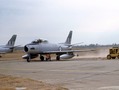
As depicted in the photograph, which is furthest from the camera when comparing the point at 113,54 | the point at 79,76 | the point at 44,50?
the point at 44,50

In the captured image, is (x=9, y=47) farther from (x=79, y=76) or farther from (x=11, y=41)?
(x=79, y=76)

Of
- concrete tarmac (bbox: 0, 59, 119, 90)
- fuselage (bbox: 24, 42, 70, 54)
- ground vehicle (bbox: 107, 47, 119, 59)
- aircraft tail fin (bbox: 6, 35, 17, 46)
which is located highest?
aircraft tail fin (bbox: 6, 35, 17, 46)

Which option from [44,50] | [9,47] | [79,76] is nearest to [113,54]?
[44,50]

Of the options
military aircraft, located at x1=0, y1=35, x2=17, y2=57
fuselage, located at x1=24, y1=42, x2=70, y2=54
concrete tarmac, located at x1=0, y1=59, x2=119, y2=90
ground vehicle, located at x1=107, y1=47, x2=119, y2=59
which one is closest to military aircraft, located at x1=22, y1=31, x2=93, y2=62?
fuselage, located at x1=24, y1=42, x2=70, y2=54

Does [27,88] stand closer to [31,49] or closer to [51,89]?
[51,89]

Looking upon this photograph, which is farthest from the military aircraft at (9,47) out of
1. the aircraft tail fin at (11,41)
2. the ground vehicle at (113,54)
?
the ground vehicle at (113,54)

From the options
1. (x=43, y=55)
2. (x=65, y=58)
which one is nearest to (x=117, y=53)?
(x=65, y=58)

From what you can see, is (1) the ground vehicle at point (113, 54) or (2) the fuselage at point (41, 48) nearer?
(2) the fuselage at point (41, 48)

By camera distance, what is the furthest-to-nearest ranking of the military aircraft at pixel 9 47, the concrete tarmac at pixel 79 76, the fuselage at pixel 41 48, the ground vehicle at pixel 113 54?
the military aircraft at pixel 9 47
the ground vehicle at pixel 113 54
the fuselage at pixel 41 48
the concrete tarmac at pixel 79 76

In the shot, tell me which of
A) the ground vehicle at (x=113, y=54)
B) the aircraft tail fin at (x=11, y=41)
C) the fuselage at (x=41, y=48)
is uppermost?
the aircraft tail fin at (x=11, y=41)

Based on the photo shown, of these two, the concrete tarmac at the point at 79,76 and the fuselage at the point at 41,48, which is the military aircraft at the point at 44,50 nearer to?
the fuselage at the point at 41,48

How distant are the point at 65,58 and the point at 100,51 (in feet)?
92.7

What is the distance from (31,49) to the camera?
4047 centimetres

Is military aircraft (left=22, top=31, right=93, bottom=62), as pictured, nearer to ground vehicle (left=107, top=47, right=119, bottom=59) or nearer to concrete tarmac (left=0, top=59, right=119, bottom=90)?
ground vehicle (left=107, top=47, right=119, bottom=59)
